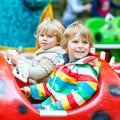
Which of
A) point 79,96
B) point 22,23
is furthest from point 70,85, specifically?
point 22,23

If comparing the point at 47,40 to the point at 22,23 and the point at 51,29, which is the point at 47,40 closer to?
the point at 51,29

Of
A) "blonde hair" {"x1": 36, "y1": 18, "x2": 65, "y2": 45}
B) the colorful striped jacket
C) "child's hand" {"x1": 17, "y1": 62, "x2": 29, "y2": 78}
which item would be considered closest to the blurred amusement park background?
"blonde hair" {"x1": 36, "y1": 18, "x2": 65, "y2": 45}

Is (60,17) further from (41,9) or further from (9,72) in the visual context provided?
(9,72)

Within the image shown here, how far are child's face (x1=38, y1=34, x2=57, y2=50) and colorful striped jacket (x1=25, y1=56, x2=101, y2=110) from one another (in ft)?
0.62

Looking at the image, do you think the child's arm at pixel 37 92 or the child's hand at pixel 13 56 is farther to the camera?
the child's hand at pixel 13 56

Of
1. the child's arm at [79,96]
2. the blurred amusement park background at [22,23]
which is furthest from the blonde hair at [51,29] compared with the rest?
the blurred amusement park background at [22,23]

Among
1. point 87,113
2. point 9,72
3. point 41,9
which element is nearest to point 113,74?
point 87,113

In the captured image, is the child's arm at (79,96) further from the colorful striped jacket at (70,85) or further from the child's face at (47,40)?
the child's face at (47,40)

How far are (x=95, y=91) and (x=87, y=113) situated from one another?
12cm

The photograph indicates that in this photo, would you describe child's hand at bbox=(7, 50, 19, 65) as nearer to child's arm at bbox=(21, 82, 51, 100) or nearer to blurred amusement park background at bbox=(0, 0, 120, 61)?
child's arm at bbox=(21, 82, 51, 100)

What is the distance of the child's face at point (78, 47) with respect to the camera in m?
2.74

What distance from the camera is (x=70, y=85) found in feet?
8.98

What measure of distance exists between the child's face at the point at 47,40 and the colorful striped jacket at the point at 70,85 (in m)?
0.19

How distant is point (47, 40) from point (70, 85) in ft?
1.21
